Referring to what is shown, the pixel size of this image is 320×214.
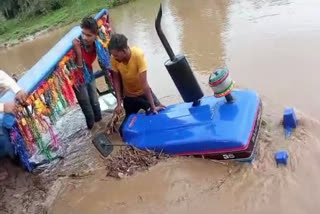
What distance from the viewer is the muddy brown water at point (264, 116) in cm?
366

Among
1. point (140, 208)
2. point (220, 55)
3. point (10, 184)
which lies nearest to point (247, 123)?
point (140, 208)

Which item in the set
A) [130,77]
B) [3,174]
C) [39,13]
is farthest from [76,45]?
[39,13]

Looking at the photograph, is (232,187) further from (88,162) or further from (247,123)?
(88,162)

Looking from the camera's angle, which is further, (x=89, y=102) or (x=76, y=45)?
(x=89, y=102)

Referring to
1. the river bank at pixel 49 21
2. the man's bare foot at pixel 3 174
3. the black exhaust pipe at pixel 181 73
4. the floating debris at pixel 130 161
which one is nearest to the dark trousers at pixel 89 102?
the floating debris at pixel 130 161

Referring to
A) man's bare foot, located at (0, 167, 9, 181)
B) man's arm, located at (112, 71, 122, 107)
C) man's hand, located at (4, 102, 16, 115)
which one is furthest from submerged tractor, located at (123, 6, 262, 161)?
man's bare foot, located at (0, 167, 9, 181)

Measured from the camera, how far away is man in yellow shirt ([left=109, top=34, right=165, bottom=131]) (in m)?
4.24

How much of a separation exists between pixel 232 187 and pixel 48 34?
1321 cm

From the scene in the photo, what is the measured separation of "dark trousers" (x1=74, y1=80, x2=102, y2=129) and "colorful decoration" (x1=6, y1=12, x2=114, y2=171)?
0.12 meters

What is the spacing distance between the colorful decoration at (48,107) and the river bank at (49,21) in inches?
451

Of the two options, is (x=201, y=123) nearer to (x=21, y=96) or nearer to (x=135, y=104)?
(x=135, y=104)

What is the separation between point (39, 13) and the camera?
22219mm

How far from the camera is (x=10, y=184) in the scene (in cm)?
439

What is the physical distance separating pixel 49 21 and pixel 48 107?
1488 centimetres
